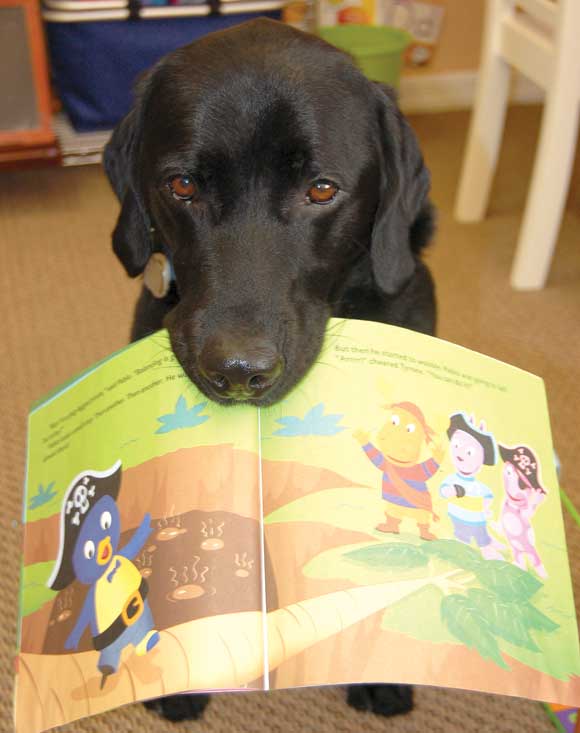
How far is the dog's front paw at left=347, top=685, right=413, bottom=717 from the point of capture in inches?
49.6

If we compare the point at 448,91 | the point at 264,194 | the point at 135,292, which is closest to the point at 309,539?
the point at 264,194

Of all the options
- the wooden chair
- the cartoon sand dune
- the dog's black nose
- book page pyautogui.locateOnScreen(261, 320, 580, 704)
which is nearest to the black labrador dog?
the dog's black nose

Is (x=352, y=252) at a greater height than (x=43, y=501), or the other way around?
(x=352, y=252)

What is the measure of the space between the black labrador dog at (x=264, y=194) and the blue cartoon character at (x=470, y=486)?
0.20 metres

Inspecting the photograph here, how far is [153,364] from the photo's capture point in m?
0.98

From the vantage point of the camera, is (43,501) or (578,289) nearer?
(43,501)

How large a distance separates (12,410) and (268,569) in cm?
129

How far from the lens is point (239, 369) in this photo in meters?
0.96

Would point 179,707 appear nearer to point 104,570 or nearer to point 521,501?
point 104,570

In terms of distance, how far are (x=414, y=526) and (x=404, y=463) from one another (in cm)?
7

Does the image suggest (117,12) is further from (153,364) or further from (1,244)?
(153,364)

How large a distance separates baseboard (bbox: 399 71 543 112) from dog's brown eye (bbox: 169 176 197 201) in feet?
8.76

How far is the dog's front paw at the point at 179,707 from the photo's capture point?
49.6 inches

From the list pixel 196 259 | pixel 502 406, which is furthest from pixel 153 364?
pixel 502 406
